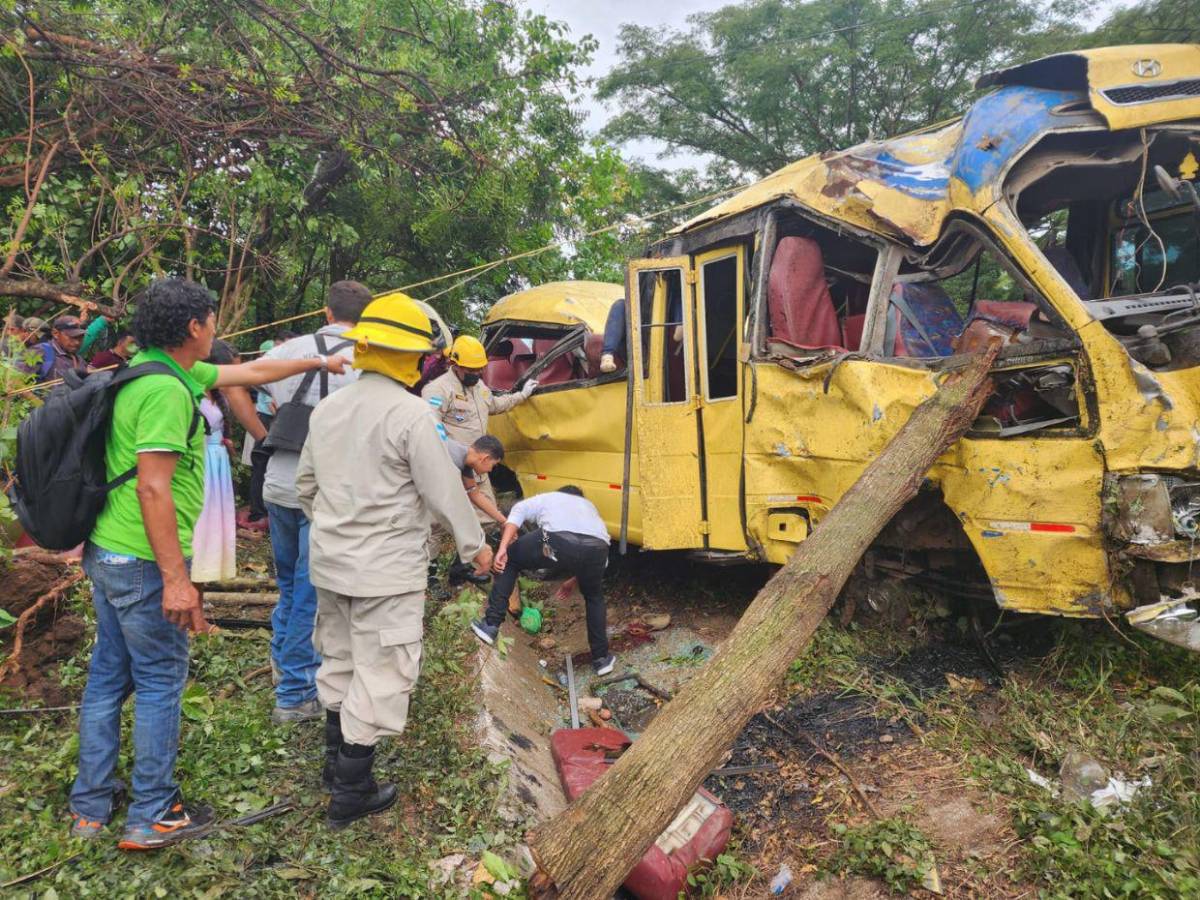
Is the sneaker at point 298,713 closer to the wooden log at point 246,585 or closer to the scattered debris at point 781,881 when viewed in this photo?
the wooden log at point 246,585

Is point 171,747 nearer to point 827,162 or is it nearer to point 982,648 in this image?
point 982,648

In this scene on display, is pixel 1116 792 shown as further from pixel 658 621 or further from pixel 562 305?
pixel 562 305

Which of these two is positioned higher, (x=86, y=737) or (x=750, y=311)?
(x=750, y=311)

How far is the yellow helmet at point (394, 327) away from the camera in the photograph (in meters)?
2.69

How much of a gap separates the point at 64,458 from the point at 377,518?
97 centimetres

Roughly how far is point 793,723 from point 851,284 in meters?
2.71

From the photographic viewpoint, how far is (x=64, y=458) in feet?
8.13

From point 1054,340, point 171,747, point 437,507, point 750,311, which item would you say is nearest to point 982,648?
point 1054,340

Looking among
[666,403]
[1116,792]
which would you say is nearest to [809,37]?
[666,403]

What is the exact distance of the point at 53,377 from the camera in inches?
205

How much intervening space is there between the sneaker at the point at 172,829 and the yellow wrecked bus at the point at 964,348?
9.50ft

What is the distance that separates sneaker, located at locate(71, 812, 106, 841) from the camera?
2561 millimetres

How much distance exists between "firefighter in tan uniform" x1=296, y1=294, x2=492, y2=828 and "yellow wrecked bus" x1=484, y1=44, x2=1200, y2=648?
2.22 m

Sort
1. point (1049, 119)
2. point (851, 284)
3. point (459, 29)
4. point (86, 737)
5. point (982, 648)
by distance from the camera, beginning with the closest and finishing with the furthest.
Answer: point (86, 737)
point (1049, 119)
point (982, 648)
point (851, 284)
point (459, 29)
